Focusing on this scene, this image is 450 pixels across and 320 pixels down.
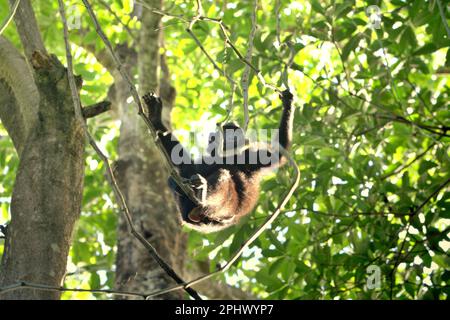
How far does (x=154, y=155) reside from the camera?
612 centimetres

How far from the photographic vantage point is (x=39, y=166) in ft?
10.5

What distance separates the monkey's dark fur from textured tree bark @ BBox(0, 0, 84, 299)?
2.77ft

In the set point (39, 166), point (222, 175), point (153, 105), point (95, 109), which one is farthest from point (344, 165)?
point (39, 166)

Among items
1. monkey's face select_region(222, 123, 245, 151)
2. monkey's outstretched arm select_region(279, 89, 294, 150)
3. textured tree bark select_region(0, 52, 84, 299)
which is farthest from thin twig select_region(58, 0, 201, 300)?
monkey's outstretched arm select_region(279, 89, 294, 150)

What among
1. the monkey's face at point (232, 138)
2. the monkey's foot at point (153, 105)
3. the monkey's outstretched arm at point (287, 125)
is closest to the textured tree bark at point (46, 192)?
the monkey's foot at point (153, 105)

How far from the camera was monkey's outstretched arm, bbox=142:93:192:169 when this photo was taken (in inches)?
176

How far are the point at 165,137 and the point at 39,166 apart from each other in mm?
1815

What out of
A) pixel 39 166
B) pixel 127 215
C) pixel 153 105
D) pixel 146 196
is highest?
pixel 153 105

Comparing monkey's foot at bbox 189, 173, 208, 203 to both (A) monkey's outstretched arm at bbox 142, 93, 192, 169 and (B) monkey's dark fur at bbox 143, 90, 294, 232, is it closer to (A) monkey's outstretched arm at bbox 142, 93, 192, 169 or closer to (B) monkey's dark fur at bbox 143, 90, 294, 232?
(B) monkey's dark fur at bbox 143, 90, 294, 232

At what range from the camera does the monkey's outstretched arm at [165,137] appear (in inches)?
176

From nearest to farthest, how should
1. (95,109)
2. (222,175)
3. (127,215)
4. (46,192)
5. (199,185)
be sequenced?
1. (127,215)
2. (46,192)
3. (95,109)
4. (199,185)
5. (222,175)

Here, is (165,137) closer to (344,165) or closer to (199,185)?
(199,185)

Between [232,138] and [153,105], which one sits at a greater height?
[153,105]

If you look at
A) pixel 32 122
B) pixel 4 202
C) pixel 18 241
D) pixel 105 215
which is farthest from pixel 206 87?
pixel 18 241
